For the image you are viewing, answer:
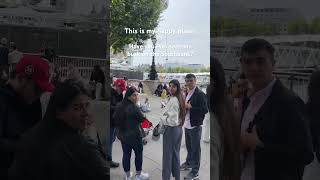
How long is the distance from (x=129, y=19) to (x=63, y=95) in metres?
0.76

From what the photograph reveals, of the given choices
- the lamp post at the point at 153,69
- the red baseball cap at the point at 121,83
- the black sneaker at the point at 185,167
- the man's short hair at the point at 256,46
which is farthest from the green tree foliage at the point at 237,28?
the black sneaker at the point at 185,167

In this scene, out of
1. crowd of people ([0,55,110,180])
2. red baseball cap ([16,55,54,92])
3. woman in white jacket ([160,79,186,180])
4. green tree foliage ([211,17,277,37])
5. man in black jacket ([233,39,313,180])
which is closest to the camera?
crowd of people ([0,55,110,180])

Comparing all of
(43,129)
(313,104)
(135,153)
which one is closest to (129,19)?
(135,153)

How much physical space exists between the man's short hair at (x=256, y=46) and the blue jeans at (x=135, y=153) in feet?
3.33

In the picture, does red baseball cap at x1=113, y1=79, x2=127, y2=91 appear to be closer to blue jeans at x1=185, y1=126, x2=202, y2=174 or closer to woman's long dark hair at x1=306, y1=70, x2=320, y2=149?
blue jeans at x1=185, y1=126, x2=202, y2=174

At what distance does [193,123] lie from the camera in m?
2.91

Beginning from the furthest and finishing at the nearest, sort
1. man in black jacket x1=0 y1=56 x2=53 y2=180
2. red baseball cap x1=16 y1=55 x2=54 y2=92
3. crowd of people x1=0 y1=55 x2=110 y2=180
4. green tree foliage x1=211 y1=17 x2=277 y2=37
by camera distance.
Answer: red baseball cap x1=16 y1=55 x2=54 y2=92 → man in black jacket x1=0 y1=56 x2=53 y2=180 → green tree foliage x1=211 y1=17 x2=277 y2=37 → crowd of people x1=0 y1=55 x2=110 y2=180

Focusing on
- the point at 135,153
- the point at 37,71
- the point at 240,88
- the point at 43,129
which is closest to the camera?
the point at 43,129

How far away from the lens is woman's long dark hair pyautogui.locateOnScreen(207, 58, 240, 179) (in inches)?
105

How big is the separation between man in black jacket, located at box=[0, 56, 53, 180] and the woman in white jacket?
0.80 m

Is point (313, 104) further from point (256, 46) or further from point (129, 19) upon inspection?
point (129, 19)

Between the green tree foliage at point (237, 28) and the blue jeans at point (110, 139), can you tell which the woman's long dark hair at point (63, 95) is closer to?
the blue jeans at point (110, 139)

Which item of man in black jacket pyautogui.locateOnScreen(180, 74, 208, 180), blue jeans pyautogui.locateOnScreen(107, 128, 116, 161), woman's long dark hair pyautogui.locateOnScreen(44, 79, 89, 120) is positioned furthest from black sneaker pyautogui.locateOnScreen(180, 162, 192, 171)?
woman's long dark hair pyautogui.locateOnScreen(44, 79, 89, 120)

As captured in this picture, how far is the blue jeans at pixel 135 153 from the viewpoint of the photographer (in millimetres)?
3057
